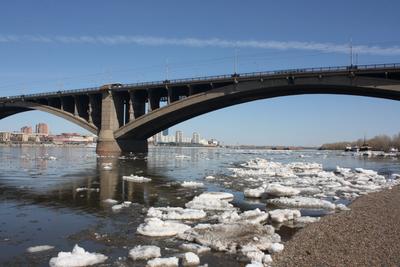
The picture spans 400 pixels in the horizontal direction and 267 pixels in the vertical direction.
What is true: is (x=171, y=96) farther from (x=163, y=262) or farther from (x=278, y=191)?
(x=163, y=262)

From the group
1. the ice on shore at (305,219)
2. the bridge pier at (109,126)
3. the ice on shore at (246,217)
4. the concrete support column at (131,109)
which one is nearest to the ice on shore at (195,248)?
the ice on shore at (246,217)

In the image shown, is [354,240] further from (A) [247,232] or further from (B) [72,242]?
(B) [72,242]

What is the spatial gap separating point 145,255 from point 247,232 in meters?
3.38

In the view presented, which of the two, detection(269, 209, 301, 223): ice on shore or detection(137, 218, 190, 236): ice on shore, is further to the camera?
detection(269, 209, 301, 223): ice on shore

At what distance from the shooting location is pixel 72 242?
36.8 feet

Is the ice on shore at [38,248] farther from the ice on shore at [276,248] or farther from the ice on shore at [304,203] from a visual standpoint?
the ice on shore at [304,203]

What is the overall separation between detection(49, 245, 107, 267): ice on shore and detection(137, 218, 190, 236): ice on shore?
267cm

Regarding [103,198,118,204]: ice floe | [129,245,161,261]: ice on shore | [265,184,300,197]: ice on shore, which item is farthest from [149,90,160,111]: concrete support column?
[129,245,161,261]: ice on shore

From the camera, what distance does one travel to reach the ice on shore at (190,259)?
932cm

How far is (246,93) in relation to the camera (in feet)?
212

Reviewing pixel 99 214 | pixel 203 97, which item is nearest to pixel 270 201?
pixel 99 214

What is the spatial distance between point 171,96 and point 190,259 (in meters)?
65.1

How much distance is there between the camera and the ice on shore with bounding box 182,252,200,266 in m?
9.32

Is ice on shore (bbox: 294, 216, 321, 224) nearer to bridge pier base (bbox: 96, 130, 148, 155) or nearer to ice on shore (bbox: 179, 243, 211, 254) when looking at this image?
ice on shore (bbox: 179, 243, 211, 254)
